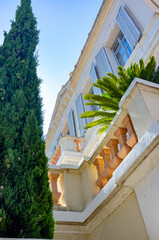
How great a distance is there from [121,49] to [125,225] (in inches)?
306

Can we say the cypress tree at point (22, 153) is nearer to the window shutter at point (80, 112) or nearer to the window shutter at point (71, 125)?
the window shutter at point (80, 112)

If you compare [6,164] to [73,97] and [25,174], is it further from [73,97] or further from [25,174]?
[73,97]

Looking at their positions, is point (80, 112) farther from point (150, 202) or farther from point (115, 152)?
point (150, 202)

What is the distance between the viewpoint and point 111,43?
10.1m

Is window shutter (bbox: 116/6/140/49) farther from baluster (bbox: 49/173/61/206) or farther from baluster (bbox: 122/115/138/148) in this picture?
baluster (bbox: 49/173/61/206)

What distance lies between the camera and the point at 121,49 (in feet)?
31.8

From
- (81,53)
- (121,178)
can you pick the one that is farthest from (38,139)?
(81,53)

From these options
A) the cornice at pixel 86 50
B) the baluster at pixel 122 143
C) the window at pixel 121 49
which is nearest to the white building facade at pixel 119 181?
the baluster at pixel 122 143

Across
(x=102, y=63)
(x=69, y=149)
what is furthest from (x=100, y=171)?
(x=102, y=63)

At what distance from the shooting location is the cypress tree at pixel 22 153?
2.16 meters

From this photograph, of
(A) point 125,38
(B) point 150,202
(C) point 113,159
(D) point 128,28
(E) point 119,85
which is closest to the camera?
Answer: (B) point 150,202

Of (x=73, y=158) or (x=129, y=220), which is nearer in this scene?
(x=129, y=220)

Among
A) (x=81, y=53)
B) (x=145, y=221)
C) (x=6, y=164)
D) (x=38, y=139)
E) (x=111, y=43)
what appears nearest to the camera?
(x=6, y=164)

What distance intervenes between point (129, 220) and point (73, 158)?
518cm
